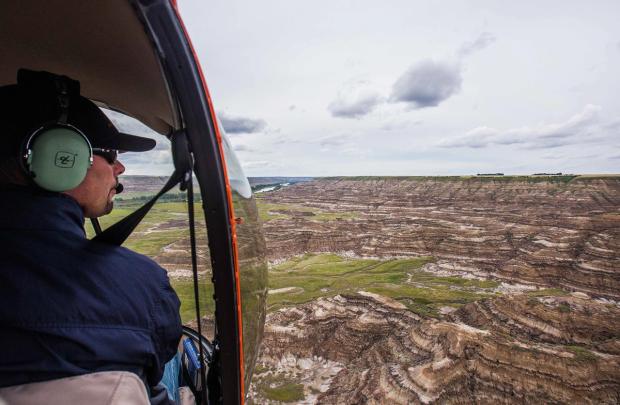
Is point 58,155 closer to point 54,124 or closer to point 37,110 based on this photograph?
point 54,124

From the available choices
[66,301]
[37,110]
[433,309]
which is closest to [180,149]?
[37,110]

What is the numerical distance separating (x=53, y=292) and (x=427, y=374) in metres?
18.0

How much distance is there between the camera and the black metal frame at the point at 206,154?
150 cm

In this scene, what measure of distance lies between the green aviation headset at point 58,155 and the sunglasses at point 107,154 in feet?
0.65

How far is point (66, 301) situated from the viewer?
3.94ft

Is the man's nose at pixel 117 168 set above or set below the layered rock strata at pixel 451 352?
above

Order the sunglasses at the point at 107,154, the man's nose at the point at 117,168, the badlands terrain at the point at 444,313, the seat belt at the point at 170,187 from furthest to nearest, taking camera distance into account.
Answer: the badlands terrain at the point at 444,313 → the man's nose at the point at 117,168 → the sunglasses at the point at 107,154 → the seat belt at the point at 170,187

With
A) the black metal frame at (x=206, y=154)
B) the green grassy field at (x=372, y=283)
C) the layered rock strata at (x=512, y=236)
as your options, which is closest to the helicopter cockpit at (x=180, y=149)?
the black metal frame at (x=206, y=154)

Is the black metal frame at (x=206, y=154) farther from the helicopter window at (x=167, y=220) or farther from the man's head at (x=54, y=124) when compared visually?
the man's head at (x=54, y=124)

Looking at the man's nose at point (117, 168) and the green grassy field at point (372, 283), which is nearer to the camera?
the man's nose at point (117, 168)

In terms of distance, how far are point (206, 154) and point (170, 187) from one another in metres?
0.22

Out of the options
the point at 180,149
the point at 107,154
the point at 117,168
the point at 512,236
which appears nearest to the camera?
the point at 180,149

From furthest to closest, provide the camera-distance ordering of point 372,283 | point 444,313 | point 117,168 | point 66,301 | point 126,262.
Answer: point 372,283 < point 444,313 < point 117,168 < point 126,262 < point 66,301

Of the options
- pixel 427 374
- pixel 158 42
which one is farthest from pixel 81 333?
pixel 427 374
